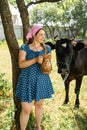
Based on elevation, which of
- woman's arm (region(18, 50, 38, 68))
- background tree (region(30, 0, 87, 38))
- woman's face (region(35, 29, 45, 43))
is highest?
woman's face (region(35, 29, 45, 43))

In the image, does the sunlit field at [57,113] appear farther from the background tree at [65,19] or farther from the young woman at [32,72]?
the background tree at [65,19]

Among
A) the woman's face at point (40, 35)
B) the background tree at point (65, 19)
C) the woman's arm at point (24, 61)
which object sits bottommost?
the background tree at point (65, 19)

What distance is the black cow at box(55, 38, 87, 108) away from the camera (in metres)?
7.48

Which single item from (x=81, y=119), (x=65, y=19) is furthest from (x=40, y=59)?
(x=65, y=19)

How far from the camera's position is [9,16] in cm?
573

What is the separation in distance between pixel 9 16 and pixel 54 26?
245 feet

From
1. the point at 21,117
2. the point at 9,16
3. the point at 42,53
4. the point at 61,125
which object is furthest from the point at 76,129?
the point at 9,16

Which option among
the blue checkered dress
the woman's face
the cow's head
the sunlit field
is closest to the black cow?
the cow's head

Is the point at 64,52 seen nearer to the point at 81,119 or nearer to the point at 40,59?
the point at 81,119

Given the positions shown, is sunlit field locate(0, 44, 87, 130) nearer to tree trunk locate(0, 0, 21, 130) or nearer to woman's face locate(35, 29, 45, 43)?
tree trunk locate(0, 0, 21, 130)

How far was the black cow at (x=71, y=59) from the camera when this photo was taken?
7484 mm

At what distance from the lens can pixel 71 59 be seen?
7988mm

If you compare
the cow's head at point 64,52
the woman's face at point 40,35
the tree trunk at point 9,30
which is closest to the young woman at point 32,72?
the woman's face at point 40,35

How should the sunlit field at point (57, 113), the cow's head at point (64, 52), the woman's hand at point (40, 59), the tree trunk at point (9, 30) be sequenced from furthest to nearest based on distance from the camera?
1. the cow's head at point (64, 52)
2. the sunlit field at point (57, 113)
3. the tree trunk at point (9, 30)
4. the woman's hand at point (40, 59)
